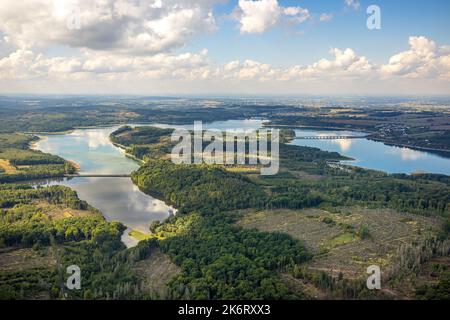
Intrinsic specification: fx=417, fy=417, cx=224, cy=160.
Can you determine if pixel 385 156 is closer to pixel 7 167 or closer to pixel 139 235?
pixel 139 235

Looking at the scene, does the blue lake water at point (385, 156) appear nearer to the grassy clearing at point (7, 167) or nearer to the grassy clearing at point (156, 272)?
the grassy clearing at point (156, 272)

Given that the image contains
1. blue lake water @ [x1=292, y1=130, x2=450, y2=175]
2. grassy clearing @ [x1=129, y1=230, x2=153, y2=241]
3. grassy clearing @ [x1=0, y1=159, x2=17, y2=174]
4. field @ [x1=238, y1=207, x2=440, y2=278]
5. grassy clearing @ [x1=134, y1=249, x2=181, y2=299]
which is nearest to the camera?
grassy clearing @ [x1=134, y1=249, x2=181, y2=299]

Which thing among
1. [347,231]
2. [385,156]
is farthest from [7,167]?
[385,156]

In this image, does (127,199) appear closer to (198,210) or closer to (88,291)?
(198,210)

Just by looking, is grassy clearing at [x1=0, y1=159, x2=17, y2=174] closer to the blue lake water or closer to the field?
the field

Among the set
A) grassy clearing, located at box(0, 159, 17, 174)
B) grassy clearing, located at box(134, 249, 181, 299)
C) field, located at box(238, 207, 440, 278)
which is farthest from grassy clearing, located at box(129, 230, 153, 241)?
grassy clearing, located at box(0, 159, 17, 174)

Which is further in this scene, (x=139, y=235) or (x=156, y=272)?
(x=139, y=235)

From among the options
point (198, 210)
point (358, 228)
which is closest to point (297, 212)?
point (358, 228)

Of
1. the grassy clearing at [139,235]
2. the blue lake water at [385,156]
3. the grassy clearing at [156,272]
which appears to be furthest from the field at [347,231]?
the blue lake water at [385,156]

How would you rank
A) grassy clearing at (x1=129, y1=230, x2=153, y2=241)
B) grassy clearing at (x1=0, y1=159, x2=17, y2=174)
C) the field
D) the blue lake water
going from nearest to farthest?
1. the field
2. grassy clearing at (x1=129, y1=230, x2=153, y2=241)
3. grassy clearing at (x1=0, y1=159, x2=17, y2=174)
4. the blue lake water
